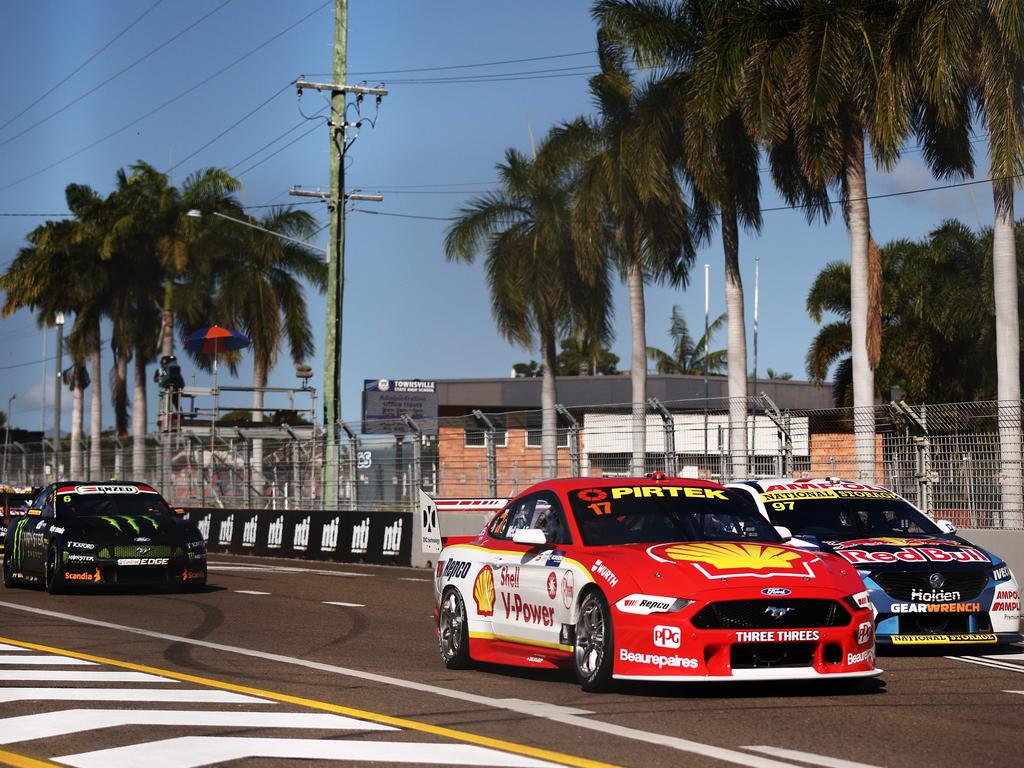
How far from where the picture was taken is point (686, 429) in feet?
77.7

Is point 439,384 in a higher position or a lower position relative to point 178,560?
higher

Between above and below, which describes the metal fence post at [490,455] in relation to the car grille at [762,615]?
above

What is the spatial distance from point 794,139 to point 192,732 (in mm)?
25670

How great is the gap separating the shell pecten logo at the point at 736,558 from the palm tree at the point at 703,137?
2307 centimetres

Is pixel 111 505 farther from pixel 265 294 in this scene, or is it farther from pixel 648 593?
pixel 265 294

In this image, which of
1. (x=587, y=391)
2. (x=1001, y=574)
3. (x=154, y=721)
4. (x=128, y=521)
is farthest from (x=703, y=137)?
(x=587, y=391)

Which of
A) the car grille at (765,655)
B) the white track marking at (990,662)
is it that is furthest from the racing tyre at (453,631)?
the white track marking at (990,662)

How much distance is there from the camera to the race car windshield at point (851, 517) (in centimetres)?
1366

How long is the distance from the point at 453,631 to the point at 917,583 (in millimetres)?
3617

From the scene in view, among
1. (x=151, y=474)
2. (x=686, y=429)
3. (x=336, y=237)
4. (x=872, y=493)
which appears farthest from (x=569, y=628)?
(x=151, y=474)

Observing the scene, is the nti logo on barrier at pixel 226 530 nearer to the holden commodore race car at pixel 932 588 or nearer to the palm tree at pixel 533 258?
the palm tree at pixel 533 258

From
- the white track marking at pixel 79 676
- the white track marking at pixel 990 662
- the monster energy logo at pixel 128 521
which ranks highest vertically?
the monster energy logo at pixel 128 521

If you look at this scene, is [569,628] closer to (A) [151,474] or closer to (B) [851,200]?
(B) [851,200]

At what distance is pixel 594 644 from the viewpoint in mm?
Result: 9836
